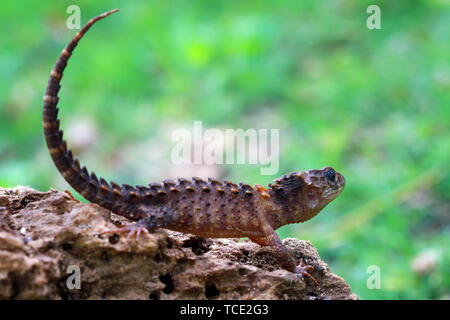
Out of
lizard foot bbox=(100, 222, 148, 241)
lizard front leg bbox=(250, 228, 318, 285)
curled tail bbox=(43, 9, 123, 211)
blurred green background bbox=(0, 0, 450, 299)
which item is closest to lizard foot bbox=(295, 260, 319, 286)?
lizard front leg bbox=(250, 228, 318, 285)

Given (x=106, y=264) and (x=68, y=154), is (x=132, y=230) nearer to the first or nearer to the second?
(x=106, y=264)

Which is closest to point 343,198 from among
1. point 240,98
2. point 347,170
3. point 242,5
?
point 347,170

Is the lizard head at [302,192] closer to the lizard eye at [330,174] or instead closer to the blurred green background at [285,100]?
the lizard eye at [330,174]

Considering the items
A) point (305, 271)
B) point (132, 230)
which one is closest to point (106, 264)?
point (132, 230)

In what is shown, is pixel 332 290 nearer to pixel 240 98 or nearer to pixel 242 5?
pixel 240 98

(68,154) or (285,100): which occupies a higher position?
(285,100)

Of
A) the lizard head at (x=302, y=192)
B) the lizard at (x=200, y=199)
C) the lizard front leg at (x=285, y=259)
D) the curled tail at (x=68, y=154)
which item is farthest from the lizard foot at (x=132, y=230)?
the lizard head at (x=302, y=192)
